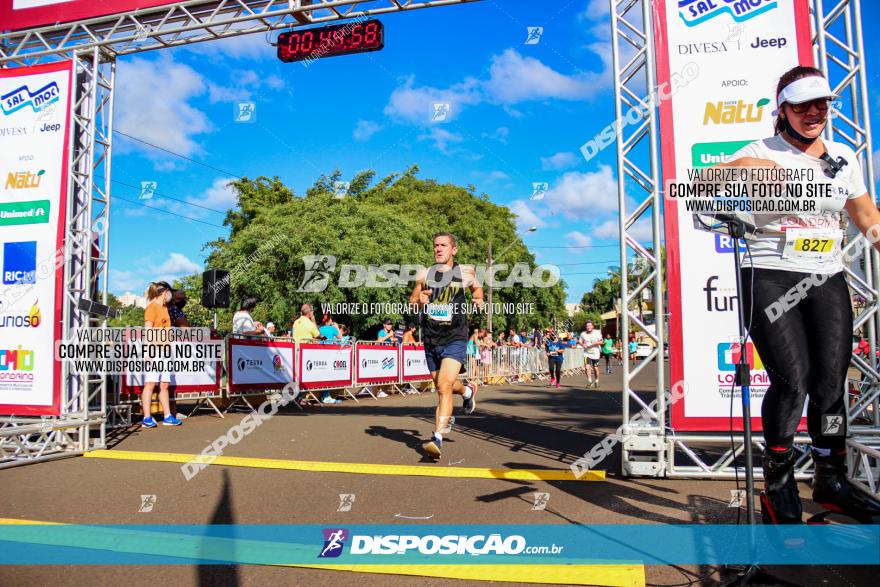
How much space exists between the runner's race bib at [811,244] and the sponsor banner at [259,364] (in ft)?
31.5

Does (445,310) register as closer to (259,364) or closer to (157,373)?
(157,373)

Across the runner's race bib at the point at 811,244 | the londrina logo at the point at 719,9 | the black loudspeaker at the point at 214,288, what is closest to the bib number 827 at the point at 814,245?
the runner's race bib at the point at 811,244

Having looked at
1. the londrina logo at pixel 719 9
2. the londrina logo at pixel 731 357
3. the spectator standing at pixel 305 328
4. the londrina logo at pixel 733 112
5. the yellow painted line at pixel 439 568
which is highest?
the londrina logo at pixel 719 9

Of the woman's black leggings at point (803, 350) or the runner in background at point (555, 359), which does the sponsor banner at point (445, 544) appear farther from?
the runner in background at point (555, 359)

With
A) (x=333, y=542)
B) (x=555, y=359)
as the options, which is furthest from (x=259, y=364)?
(x=555, y=359)

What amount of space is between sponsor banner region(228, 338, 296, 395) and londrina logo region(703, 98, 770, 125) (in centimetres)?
859

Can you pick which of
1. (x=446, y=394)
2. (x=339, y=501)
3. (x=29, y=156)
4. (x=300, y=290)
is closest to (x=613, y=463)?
(x=446, y=394)

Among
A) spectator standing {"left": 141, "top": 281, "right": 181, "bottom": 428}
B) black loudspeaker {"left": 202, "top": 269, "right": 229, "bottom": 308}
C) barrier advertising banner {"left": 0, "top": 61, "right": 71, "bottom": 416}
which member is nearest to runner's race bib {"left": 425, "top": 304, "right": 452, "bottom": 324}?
barrier advertising banner {"left": 0, "top": 61, "right": 71, "bottom": 416}

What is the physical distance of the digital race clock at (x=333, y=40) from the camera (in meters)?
9.00

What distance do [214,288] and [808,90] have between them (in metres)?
10.9

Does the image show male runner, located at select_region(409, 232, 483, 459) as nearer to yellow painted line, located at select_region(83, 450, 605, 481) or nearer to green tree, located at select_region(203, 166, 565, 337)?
yellow painted line, located at select_region(83, 450, 605, 481)

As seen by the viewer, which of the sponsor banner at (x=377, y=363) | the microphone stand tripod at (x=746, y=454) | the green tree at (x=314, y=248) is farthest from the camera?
the green tree at (x=314, y=248)

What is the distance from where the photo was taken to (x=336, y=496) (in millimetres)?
4727

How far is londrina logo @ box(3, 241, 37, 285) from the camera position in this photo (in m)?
7.29
